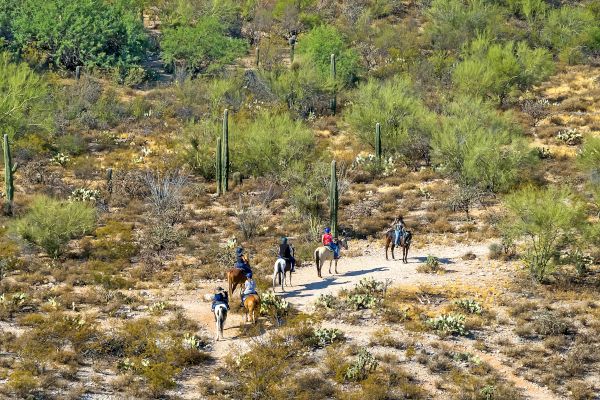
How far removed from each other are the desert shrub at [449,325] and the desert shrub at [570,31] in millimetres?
41913

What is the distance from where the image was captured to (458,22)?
213 ft

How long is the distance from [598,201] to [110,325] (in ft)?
53.8

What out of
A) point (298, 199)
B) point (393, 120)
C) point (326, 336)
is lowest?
point (326, 336)

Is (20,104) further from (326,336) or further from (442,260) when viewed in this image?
(326,336)

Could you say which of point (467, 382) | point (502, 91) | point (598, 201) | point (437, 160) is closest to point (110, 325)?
point (467, 382)

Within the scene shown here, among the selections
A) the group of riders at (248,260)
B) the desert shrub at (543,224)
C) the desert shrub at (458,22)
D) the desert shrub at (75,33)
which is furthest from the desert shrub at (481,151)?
the desert shrub at (75,33)

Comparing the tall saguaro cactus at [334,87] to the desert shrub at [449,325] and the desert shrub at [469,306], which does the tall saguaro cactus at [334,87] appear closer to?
the desert shrub at [469,306]

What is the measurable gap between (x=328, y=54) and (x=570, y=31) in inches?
766

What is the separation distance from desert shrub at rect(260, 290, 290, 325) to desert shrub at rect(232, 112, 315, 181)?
1371cm

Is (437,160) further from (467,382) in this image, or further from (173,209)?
(467,382)

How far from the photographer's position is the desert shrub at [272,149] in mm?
39312

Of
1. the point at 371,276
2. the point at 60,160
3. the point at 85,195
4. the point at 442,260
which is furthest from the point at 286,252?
the point at 60,160

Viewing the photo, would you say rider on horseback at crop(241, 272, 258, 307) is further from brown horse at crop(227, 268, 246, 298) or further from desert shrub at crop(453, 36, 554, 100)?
desert shrub at crop(453, 36, 554, 100)

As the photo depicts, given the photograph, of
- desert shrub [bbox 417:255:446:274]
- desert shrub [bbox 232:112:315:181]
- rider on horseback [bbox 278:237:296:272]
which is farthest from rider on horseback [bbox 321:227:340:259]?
desert shrub [bbox 232:112:315:181]
